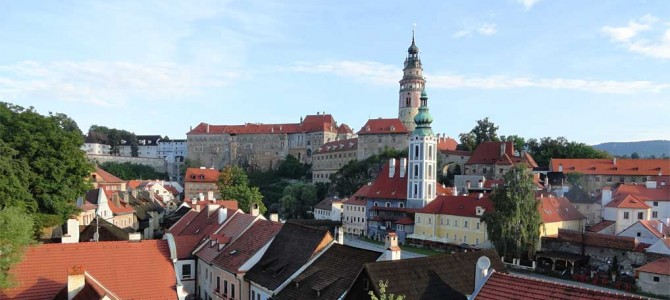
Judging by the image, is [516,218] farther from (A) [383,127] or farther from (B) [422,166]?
(A) [383,127]

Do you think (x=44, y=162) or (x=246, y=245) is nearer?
(x=246, y=245)

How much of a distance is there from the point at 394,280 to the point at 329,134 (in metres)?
113

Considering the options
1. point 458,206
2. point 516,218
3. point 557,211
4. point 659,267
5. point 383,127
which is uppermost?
point 383,127

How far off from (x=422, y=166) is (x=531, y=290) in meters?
54.8

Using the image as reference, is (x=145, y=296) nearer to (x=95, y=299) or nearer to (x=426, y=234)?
(x=95, y=299)

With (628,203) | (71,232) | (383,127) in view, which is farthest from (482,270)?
(383,127)

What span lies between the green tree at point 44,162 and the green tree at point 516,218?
32816 mm

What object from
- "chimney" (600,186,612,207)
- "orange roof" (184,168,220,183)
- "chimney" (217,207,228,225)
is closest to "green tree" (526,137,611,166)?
"chimney" (600,186,612,207)

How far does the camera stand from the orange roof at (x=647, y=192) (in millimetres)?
56281

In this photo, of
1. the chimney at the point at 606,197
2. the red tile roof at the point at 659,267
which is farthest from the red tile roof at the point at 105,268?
the chimney at the point at 606,197

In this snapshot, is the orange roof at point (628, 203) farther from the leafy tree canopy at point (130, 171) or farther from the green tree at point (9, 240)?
the leafy tree canopy at point (130, 171)

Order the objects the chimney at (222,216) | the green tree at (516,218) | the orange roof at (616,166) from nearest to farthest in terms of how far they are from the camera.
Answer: the chimney at (222,216) → the green tree at (516,218) → the orange roof at (616,166)

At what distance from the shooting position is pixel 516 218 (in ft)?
138

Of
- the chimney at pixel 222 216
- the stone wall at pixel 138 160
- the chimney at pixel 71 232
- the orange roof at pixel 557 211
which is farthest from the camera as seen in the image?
the stone wall at pixel 138 160
